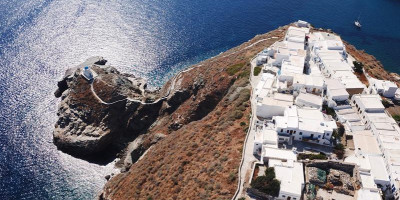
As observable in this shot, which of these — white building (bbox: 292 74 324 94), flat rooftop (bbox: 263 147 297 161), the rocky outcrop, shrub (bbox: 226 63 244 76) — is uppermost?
white building (bbox: 292 74 324 94)

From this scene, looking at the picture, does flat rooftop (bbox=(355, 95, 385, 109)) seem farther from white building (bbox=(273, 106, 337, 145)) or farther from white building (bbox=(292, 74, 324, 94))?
white building (bbox=(273, 106, 337, 145))

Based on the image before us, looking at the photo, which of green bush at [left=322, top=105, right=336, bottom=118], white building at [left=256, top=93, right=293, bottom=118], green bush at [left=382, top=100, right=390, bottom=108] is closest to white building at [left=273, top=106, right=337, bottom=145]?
white building at [left=256, top=93, right=293, bottom=118]

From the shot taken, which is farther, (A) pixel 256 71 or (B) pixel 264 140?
(A) pixel 256 71

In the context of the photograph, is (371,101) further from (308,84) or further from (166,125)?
(166,125)

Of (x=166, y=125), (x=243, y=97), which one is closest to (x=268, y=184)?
(x=243, y=97)

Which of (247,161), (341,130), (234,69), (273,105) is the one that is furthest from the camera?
(234,69)

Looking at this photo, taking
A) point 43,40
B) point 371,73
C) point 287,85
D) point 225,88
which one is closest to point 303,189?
point 287,85

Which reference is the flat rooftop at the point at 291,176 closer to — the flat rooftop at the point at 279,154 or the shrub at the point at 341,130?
Answer: the flat rooftop at the point at 279,154
